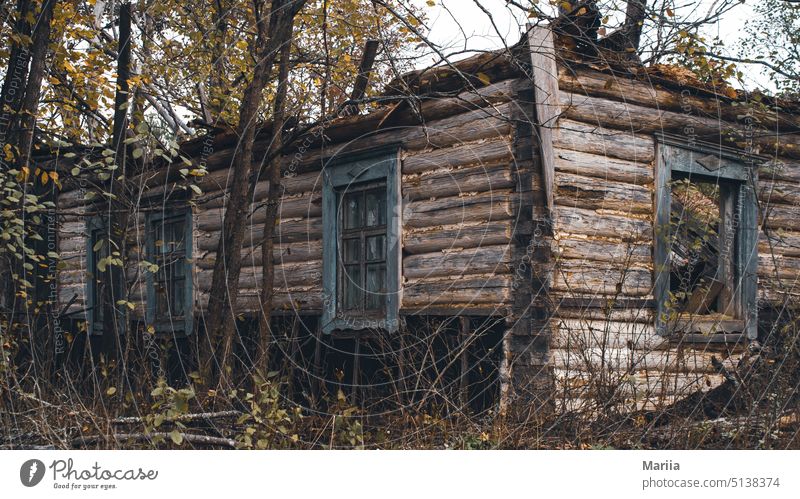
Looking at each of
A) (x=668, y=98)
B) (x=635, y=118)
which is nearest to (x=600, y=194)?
(x=635, y=118)

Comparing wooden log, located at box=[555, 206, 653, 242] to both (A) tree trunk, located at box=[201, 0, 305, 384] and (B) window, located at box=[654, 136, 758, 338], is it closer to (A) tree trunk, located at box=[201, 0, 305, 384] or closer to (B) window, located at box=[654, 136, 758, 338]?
(B) window, located at box=[654, 136, 758, 338]

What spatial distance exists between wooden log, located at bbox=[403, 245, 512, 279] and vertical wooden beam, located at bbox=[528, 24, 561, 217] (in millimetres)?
602

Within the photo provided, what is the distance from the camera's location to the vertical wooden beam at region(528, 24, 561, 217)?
735cm

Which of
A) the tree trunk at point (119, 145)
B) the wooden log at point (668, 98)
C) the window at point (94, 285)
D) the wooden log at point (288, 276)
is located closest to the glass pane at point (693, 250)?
the wooden log at point (668, 98)

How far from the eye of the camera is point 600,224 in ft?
25.5

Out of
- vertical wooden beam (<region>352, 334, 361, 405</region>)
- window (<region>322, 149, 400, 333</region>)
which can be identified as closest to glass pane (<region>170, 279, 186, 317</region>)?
window (<region>322, 149, 400, 333</region>)

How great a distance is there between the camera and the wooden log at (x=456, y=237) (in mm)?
7586

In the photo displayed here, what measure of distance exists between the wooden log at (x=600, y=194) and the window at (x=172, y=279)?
4.96 m

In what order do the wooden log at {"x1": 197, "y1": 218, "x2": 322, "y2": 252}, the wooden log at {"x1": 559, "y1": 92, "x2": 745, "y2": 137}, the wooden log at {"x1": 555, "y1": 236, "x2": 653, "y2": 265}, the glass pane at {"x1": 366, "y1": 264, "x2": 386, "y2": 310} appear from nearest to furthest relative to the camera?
the wooden log at {"x1": 555, "y1": 236, "x2": 653, "y2": 265} → the wooden log at {"x1": 559, "y1": 92, "x2": 745, "y2": 137} → the glass pane at {"x1": 366, "y1": 264, "x2": 386, "y2": 310} → the wooden log at {"x1": 197, "y1": 218, "x2": 322, "y2": 252}

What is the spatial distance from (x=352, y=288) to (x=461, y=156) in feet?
6.12

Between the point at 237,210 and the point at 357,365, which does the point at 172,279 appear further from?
the point at 357,365

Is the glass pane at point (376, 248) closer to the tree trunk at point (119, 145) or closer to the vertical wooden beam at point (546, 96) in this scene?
the vertical wooden beam at point (546, 96)
